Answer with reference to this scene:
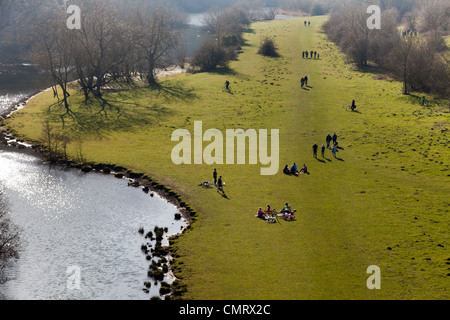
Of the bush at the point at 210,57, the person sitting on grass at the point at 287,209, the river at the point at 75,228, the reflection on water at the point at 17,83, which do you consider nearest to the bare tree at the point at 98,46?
the reflection on water at the point at 17,83

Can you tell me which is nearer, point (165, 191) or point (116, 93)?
point (165, 191)

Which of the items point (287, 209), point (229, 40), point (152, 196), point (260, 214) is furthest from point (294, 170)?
point (229, 40)

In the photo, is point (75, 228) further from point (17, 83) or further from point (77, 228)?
point (17, 83)

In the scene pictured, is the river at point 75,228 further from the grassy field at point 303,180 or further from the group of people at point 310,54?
the group of people at point 310,54
